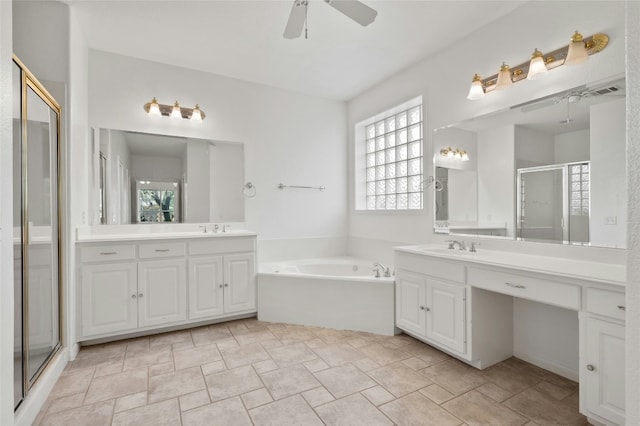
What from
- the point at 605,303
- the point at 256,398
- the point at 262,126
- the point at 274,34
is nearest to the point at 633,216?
the point at 605,303

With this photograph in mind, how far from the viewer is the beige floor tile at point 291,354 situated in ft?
7.80

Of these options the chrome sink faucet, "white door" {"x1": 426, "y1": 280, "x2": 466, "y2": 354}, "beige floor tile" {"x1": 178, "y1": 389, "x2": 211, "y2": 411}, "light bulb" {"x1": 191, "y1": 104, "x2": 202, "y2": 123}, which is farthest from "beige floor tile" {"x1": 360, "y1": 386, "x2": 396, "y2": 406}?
"light bulb" {"x1": 191, "y1": 104, "x2": 202, "y2": 123}

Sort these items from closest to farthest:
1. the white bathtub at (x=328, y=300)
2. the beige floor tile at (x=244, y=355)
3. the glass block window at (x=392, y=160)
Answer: the beige floor tile at (x=244, y=355), the white bathtub at (x=328, y=300), the glass block window at (x=392, y=160)

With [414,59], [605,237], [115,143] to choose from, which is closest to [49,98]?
[115,143]

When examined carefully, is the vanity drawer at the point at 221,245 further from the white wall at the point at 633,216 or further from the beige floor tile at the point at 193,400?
the white wall at the point at 633,216

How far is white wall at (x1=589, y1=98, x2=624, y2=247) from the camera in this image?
1.88 metres

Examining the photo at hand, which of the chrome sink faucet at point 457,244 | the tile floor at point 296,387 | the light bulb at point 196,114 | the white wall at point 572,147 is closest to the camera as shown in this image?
the tile floor at point 296,387

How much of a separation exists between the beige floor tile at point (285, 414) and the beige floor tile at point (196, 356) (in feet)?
2.53

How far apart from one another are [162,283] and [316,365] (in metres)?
1.62

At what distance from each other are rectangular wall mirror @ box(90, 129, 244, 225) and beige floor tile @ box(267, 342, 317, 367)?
172 cm

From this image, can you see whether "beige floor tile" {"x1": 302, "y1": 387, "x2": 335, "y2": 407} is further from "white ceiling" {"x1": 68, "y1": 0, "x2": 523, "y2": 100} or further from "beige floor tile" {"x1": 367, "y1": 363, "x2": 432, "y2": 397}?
"white ceiling" {"x1": 68, "y1": 0, "x2": 523, "y2": 100}

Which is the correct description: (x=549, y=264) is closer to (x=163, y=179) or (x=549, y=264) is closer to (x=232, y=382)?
(x=232, y=382)

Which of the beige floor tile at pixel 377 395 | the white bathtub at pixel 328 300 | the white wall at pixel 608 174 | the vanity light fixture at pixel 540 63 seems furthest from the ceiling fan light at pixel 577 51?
the beige floor tile at pixel 377 395

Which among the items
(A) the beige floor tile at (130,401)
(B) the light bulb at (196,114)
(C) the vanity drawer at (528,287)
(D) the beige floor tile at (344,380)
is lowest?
(A) the beige floor tile at (130,401)
